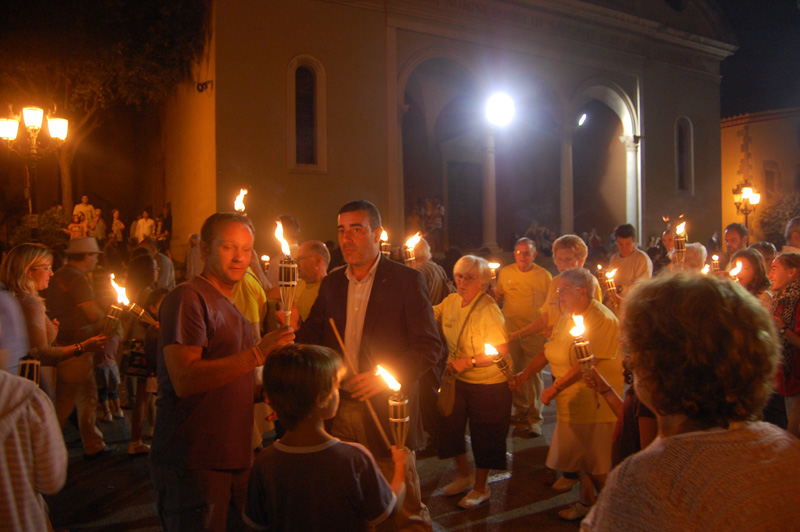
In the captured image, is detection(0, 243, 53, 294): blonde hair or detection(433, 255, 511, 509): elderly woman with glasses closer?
detection(0, 243, 53, 294): blonde hair

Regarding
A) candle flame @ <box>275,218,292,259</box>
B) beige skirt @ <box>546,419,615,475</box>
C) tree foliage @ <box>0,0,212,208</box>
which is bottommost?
beige skirt @ <box>546,419,615,475</box>

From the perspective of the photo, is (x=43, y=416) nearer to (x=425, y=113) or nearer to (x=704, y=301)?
(x=704, y=301)

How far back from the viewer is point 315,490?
83.4 inches

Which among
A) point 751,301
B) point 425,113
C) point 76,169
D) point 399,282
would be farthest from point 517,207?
point 751,301

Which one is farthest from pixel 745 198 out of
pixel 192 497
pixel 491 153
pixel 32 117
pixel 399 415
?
pixel 192 497

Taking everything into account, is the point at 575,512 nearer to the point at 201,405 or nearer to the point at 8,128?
the point at 201,405

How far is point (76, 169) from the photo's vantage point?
78.7 ft

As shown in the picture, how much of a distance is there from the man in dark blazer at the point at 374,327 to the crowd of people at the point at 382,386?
0.01 metres

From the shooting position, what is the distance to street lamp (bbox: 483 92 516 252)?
1998 cm

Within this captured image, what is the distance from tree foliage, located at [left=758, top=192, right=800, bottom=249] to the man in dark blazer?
38364 millimetres

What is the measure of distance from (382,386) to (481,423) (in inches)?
92.6

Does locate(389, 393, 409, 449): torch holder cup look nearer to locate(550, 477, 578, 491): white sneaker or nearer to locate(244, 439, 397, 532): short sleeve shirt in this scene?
locate(244, 439, 397, 532): short sleeve shirt

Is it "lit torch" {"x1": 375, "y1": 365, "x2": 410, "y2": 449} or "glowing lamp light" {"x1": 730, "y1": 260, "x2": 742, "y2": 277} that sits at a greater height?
"glowing lamp light" {"x1": 730, "y1": 260, "x2": 742, "y2": 277}

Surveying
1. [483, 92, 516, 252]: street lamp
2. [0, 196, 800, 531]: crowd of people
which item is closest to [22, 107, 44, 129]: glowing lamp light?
[0, 196, 800, 531]: crowd of people
